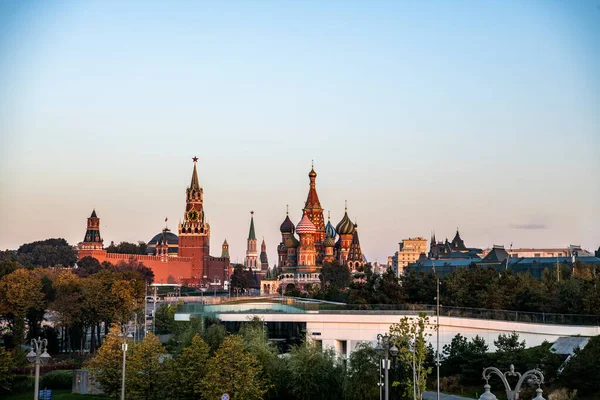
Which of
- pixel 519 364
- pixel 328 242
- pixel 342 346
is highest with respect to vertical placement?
pixel 328 242

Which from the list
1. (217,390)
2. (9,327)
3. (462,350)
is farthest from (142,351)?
(9,327)

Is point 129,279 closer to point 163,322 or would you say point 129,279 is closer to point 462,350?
point 163,322

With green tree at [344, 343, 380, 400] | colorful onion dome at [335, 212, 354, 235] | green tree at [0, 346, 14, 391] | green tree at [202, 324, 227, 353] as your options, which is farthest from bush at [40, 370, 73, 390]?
colorful onion dome at [335, 212, 354, 235]

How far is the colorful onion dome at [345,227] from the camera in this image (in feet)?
637

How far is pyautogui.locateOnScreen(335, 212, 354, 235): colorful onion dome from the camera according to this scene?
194 meters

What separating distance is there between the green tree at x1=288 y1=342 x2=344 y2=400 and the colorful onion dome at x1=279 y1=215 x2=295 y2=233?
134492mm

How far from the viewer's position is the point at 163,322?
331 feet

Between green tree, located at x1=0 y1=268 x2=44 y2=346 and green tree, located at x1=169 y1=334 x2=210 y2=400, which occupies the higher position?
green tree, located at x1=0 y1=268 x2=44 y2=346

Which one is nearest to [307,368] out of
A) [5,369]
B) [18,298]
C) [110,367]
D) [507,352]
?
[507,352]

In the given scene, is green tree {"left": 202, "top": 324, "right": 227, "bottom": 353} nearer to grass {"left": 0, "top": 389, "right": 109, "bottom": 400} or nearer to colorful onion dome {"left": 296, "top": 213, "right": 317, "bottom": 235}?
grass {"left": 0, "top": 389, "right": 109, "bottom": 400}

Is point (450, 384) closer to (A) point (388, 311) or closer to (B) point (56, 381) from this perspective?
(A) point (388, 311)

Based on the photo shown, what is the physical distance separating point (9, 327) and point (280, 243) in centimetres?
10920

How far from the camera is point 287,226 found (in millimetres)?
190000

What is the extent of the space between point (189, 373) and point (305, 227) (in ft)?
394
